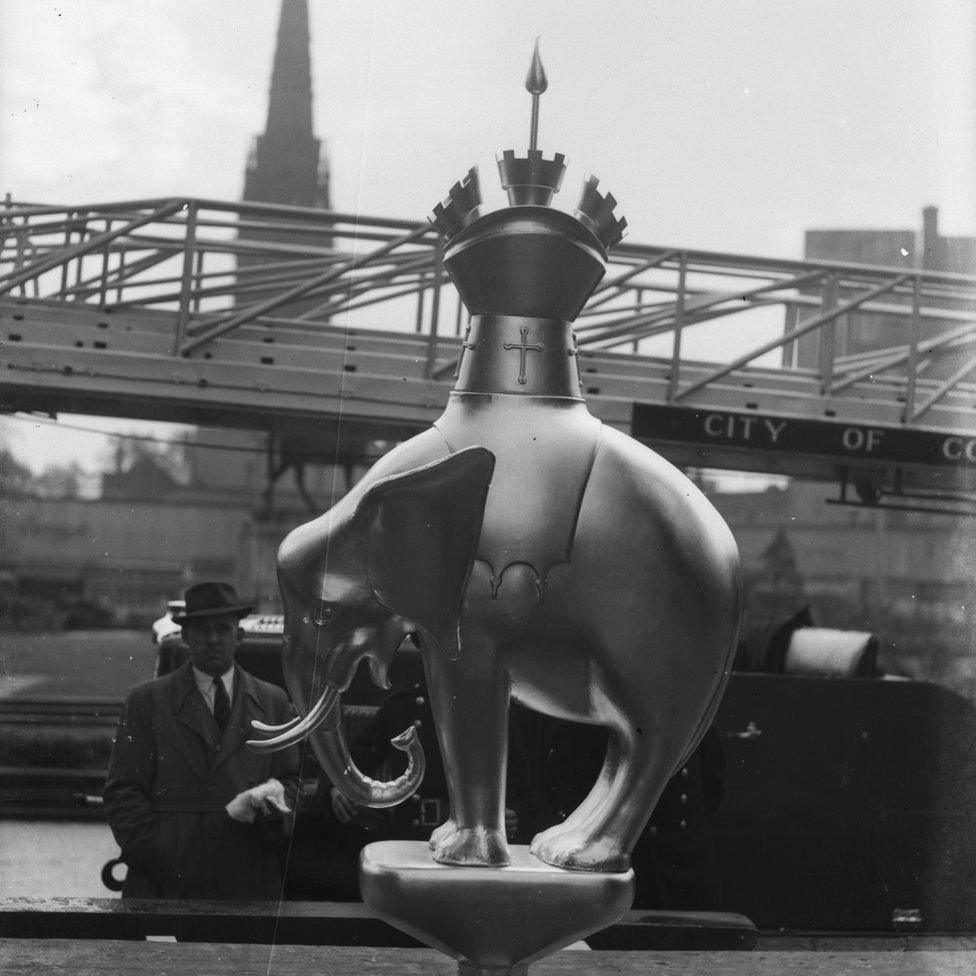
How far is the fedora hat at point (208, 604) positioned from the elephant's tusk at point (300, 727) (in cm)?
137

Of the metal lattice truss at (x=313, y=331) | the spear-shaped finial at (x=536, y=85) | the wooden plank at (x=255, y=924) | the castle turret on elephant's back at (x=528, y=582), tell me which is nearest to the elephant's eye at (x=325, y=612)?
the castle turret on elephant's back at (x=528, y=582)

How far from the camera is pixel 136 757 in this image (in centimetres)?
214

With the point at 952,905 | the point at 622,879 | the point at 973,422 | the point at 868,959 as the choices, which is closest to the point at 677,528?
the point at 622,879

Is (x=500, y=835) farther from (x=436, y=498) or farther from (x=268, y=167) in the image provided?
(x=268, y=167)

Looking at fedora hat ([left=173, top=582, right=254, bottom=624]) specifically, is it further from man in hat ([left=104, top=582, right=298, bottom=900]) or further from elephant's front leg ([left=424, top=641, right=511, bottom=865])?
elephant's front leg ([left=424, top=641, right=511, bottom=865])

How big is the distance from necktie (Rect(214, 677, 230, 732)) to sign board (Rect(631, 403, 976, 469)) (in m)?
0.79

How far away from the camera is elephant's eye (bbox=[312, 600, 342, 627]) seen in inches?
33.6

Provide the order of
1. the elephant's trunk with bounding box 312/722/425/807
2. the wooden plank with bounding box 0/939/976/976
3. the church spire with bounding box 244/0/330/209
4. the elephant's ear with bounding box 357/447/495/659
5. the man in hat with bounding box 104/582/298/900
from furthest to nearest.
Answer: the man in hat with bounding box 104/582/298/900, the church spire with bounding box 244/0/330/209, the wooden plank with bounding box 0/939/976/976, the elephant's trunk with bounding box 312/722/425/807, the elephant's ear with bounding box 357/447/495/659

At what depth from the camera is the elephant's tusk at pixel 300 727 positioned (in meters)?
0.84

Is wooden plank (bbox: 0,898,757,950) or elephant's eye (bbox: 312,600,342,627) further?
wooden plank (bbox: 0,898,757,950)

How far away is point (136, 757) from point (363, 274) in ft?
2.80

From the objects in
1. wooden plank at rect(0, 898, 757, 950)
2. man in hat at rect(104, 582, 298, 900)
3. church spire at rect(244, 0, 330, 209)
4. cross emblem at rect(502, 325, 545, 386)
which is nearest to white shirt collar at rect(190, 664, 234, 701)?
man in hat at rect(104, 582, 298, 900)

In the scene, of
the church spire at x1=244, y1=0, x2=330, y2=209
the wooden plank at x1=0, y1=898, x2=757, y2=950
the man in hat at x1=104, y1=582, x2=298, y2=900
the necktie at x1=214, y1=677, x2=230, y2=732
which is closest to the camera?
the wooden plank at x1=0, y1=898, x2=757, y2=950

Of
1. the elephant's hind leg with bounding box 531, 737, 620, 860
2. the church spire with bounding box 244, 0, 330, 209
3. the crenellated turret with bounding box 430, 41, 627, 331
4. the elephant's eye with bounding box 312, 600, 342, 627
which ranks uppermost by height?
the church spire with bounding box 244, 0, 330, 209
